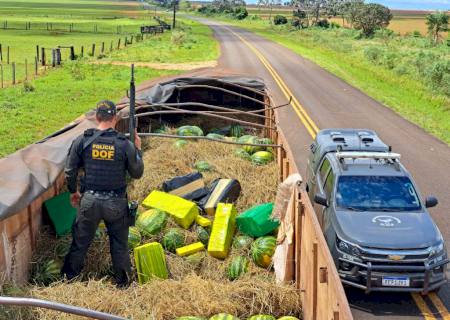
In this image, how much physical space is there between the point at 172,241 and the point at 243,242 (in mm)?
1112

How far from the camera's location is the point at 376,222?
952 cm

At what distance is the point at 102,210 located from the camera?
24.6ft

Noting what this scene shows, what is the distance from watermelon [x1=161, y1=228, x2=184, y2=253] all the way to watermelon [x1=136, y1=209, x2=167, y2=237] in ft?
0.71

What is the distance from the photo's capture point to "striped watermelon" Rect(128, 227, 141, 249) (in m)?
8.98

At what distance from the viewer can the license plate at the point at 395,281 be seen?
345 inches

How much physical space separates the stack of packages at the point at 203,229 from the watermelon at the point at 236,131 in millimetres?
5299

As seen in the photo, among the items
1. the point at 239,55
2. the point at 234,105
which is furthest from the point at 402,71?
the point at 234,105

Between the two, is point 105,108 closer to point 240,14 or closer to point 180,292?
point 180,292

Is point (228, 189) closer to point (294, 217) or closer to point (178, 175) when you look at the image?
point (178, 175)

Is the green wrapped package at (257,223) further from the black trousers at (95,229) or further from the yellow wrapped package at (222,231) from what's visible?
the black trousers at (95,229)

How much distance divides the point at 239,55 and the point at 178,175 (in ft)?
129

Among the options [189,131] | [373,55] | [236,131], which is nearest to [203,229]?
[189,131]

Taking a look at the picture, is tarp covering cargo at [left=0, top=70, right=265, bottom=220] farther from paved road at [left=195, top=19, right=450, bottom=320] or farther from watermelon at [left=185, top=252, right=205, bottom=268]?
paved road at [left=195, top=19, right=450, bottom=320]

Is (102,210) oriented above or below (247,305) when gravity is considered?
above
